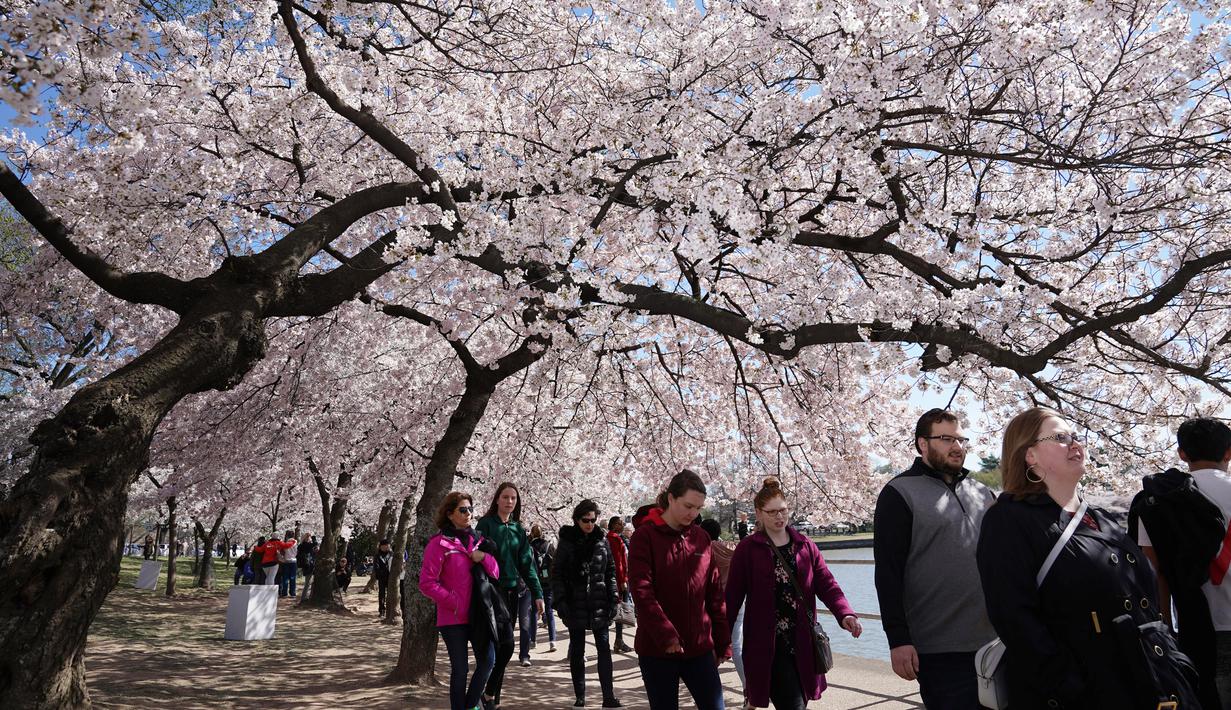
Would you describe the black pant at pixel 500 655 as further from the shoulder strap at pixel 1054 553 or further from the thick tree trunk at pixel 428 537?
the shoulder strap at pixel 1054 553

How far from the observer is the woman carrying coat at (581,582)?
267 inches

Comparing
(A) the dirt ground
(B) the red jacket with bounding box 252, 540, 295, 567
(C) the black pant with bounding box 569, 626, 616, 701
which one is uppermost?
(B) the red jacket with bounding box 252, 540, 295, 567

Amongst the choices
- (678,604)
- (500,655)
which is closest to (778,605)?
(678,604)

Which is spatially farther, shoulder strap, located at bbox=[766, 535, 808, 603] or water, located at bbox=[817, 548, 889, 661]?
water, located at bbox=[817, 548, 889, 661]

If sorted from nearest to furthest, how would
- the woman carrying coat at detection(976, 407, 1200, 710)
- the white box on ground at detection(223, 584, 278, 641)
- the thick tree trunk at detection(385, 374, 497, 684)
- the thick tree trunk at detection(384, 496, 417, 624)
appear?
the woman carrying coat at detection(976, 407, 1200, 710), the thick tree trunk at detection(385, 374, 497, 684), the white box on ground at detection(223, 584, 278, 641), the thick tree trunk at detection(384, 496, 417, 624)

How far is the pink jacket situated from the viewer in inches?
225

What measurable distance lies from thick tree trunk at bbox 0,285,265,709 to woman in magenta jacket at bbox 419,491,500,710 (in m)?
2.02

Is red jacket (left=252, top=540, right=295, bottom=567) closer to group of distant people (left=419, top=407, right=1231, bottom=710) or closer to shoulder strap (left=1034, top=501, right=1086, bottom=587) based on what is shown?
group of distant people (left=419, top=407, right=1231, bottom=710)

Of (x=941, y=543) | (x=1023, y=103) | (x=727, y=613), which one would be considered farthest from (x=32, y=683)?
(x=1023, y=103)

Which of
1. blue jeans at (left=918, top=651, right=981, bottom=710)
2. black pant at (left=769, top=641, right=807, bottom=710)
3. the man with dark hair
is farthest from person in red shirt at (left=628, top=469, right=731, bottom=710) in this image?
the man with dark hair

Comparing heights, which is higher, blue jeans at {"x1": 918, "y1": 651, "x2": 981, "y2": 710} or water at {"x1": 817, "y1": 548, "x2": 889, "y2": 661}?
blue jeans at {"x1": 918, "y1": 651, "x2": 981, "y2": 710}

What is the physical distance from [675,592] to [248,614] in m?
10.2

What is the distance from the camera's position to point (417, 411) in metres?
14.1

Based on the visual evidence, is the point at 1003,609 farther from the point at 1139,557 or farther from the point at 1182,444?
the point at 1182,444
